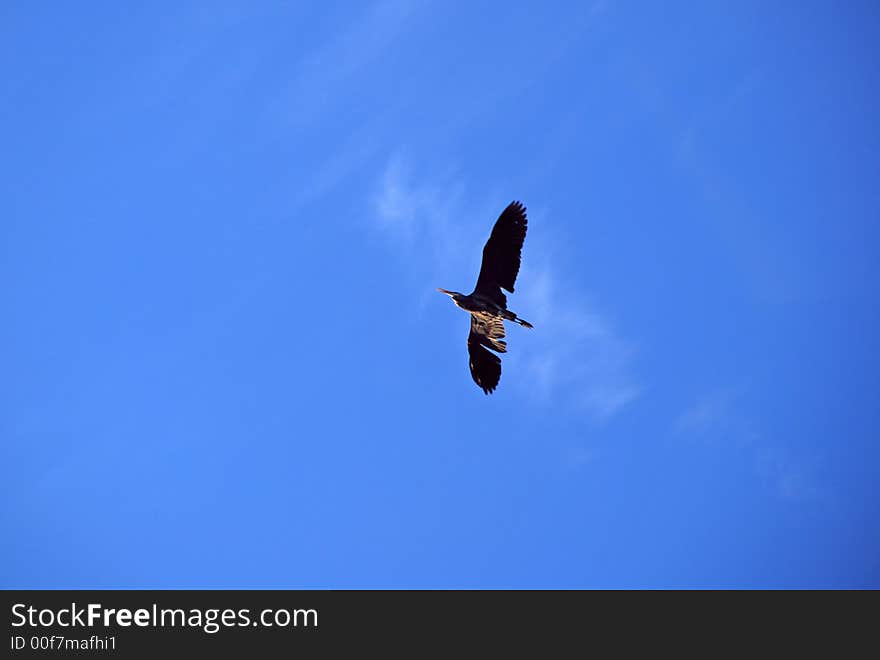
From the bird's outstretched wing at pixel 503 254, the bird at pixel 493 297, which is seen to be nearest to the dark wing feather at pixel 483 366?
the bird at pixel 493 297

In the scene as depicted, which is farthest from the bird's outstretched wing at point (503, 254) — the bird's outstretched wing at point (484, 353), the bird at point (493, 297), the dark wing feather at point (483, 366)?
the dark wing feather at point (483, 366)

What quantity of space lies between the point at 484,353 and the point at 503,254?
4.50 meters

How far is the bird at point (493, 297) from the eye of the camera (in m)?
37.2

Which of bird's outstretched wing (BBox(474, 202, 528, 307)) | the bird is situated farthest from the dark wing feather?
bird's outstretched wing (BBox(474, 202, 528, 307))

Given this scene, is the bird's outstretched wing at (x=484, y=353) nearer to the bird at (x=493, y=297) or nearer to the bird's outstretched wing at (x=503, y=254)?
the bird at (x=493, y=297)

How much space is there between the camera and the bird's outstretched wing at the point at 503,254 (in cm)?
3716

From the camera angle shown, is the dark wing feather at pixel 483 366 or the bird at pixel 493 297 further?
the dark wing feather at pixel 483 366

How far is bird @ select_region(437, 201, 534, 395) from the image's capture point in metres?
37.2

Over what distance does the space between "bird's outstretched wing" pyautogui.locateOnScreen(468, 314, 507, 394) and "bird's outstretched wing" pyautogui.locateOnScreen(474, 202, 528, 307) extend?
1495mm

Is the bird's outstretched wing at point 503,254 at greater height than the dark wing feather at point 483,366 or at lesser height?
greater
